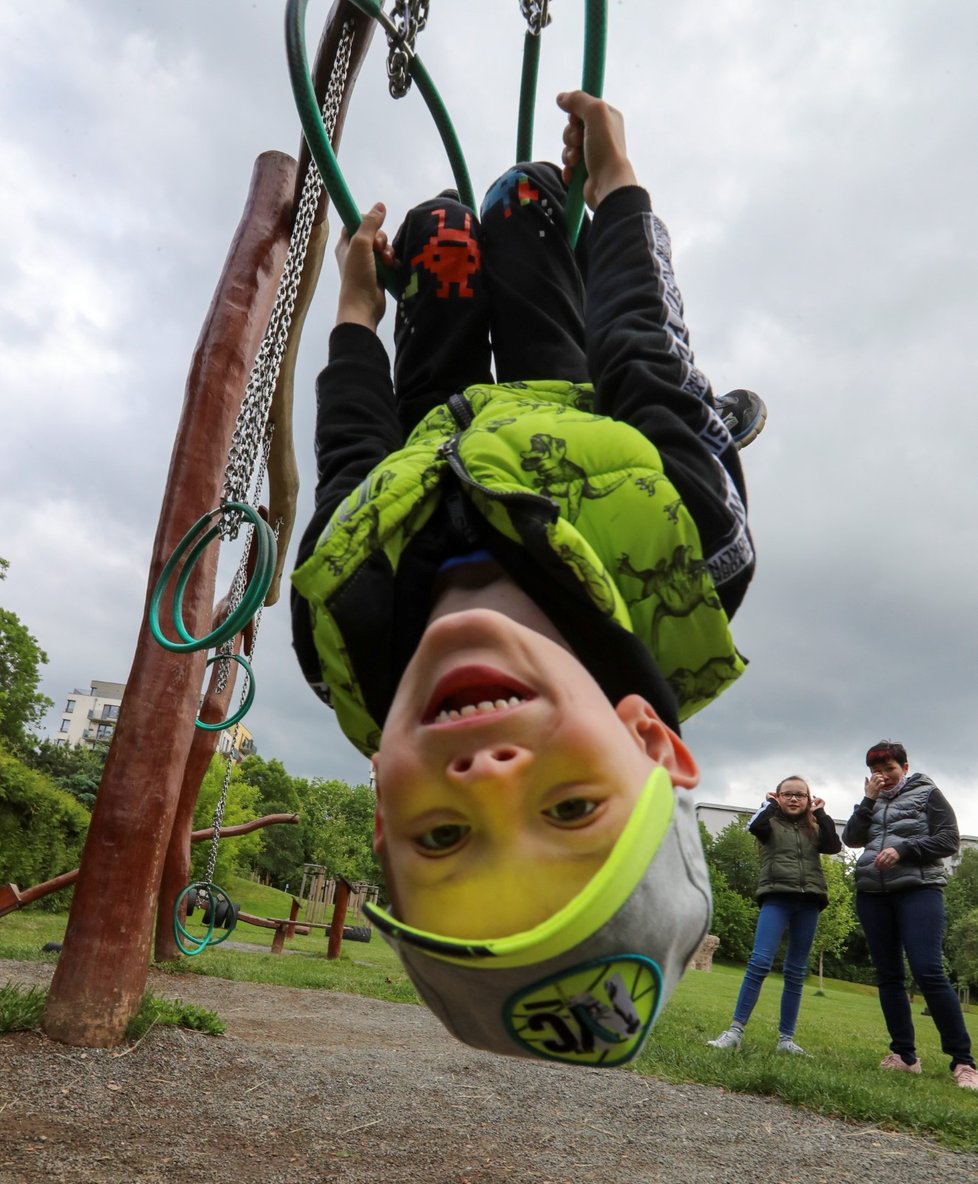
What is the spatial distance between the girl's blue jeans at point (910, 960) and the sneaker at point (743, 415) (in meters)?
3.84

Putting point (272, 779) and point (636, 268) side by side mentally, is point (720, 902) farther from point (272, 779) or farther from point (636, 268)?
point (636, 268)

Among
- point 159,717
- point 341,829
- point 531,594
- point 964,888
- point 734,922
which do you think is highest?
point 964,888

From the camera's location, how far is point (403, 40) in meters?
2.79

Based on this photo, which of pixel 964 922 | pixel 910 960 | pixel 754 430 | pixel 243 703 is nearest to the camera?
pixel 754 430

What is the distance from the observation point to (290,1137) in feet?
11.5

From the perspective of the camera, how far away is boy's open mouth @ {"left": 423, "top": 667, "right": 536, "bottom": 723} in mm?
1243

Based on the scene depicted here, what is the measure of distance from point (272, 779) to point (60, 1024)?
55619mm

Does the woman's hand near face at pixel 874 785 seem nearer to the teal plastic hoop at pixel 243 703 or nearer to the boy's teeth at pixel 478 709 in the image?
the teal plastic hoop at pixel 243 703

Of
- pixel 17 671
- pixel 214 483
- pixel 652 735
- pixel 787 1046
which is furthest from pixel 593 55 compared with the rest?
pixel 17 671

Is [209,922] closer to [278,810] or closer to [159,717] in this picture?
[159,717]

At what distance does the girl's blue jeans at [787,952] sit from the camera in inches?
222

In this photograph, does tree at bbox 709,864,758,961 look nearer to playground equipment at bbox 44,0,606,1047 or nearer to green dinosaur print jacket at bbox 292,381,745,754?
playground equipment at bbox 44,0,606,1047

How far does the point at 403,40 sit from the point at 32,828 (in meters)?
17.3

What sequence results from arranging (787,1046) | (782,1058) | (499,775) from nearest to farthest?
(499,775), (782,1058), (787,1046)
